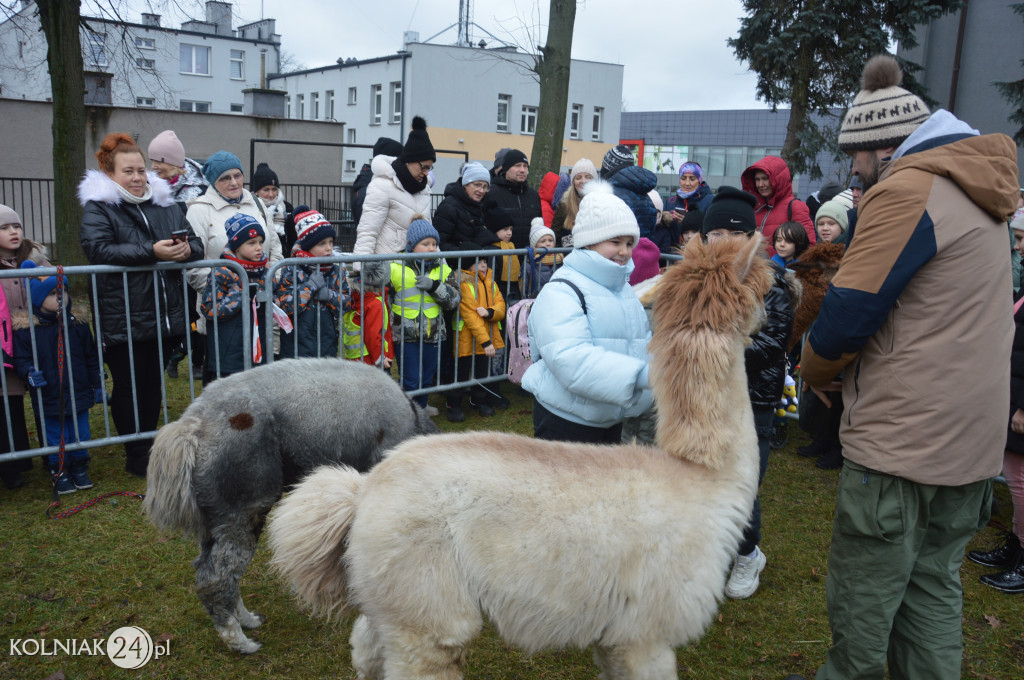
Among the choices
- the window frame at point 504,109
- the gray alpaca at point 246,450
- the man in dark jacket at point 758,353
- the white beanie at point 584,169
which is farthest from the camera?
the window frame at point 504,109

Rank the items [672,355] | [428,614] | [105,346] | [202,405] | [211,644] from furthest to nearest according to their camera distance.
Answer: [105,346] → [211,644] → [202,405] → [672,355] → [428,614]

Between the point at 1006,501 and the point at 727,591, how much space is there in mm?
3116

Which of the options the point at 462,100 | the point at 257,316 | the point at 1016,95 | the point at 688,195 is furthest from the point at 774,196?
the point at 462,100

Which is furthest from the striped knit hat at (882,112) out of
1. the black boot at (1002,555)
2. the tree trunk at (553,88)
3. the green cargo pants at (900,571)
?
the tree trunk at (553,88)

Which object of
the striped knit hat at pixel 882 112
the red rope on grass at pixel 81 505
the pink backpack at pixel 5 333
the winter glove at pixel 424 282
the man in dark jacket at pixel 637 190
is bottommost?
the red rope on grass at pixel 81 505

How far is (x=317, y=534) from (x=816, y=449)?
214 inches

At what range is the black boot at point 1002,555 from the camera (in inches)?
177

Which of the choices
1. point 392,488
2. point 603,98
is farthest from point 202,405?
point 603,98

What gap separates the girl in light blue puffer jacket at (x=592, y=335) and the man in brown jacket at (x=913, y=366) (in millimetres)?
750

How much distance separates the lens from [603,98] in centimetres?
4497

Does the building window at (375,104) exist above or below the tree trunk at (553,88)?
above

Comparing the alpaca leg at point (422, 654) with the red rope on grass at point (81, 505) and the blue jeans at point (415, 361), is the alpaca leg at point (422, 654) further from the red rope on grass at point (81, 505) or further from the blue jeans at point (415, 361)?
the blue jeans at point (415, 361)

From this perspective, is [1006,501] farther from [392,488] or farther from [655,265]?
[392,488]

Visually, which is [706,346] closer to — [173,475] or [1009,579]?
[173,475]
